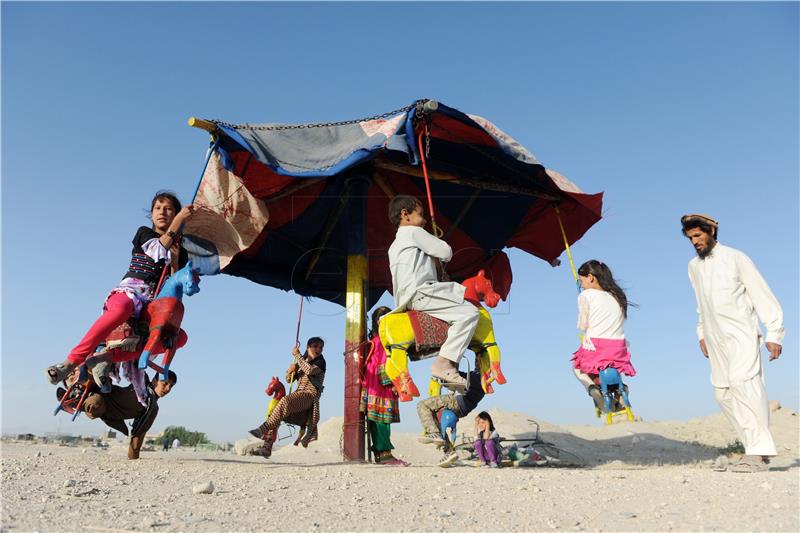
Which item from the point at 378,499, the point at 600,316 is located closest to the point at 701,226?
the point at 600,316

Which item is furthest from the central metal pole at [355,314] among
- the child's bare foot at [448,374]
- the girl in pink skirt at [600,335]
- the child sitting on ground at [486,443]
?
the girl in pink skirt at [600,335]

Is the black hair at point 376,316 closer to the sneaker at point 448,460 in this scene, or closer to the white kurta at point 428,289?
the white kurta at point 428,289

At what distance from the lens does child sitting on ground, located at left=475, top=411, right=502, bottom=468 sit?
569cm

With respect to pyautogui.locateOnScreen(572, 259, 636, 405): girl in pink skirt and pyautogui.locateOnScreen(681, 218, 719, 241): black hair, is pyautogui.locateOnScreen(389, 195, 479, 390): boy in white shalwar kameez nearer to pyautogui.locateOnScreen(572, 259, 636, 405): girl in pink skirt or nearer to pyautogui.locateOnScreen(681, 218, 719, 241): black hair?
pyautogui.locateOnScreen(572, 259, 636, 405): girl in pink skirt

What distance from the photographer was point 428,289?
497 cm

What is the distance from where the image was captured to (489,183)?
7066 mm

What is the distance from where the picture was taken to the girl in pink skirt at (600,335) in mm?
5770

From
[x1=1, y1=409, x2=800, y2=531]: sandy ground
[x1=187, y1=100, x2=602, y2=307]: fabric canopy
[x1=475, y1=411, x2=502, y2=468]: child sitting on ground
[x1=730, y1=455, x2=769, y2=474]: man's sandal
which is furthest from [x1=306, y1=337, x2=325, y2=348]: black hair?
[x1=730, y1=455, x2=769, y2=474]: man's sandal

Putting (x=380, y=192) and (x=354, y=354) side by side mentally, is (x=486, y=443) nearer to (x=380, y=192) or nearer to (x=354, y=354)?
(x=354, y=354)

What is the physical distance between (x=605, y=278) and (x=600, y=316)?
1.80 feet

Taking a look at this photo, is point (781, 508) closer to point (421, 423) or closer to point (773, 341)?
point (773, 341)

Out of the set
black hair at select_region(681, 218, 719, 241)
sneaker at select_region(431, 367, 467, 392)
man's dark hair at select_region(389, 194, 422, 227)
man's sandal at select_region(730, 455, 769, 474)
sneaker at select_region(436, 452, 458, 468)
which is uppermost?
man's dark hair at select_region(389, 194, 422, 227)

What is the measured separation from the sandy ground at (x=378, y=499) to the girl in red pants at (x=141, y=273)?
855 millimetres

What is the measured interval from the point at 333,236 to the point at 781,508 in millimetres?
6260
